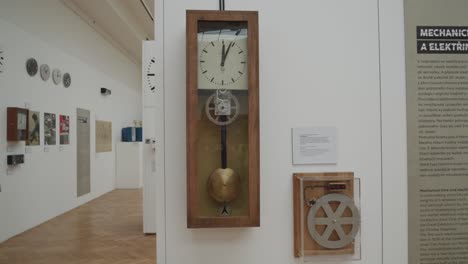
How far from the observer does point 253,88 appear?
4.28ft

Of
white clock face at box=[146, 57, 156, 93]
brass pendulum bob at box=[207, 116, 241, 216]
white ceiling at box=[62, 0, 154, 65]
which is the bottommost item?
brass pendulum bob at box=[207, 116, 241, 216]

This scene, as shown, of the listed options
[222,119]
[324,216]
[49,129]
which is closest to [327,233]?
[324,216]

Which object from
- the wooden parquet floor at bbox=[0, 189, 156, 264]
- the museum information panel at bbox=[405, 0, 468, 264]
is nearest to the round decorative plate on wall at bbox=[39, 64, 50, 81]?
the wooden parquet floor at bbox=[0, 189, 156, 264]

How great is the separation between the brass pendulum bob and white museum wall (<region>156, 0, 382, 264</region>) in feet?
0.50

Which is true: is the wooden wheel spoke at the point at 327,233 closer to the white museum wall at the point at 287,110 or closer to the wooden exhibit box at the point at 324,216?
the wooden exhibit box at the point at 324,216

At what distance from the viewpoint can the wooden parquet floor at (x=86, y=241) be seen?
3057 mm

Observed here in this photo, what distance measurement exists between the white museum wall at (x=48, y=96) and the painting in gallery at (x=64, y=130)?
10 centimetres

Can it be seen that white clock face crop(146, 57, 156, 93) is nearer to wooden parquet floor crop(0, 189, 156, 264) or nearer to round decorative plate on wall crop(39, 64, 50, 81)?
wooden parquet floor crop(0, 189, 156, 264)

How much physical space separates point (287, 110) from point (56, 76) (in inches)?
188

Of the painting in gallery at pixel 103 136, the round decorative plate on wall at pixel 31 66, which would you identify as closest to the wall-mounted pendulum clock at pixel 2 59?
the round decorative plate on wall at pixel 31 66

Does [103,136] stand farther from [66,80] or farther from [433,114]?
[433,114]

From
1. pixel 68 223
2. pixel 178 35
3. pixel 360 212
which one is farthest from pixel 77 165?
pixel 360 212

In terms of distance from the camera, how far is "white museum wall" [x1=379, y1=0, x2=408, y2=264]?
4.98 ft

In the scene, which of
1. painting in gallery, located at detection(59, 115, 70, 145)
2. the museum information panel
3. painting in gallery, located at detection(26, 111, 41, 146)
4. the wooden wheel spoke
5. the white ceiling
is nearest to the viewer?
the wooden wheel spoke
